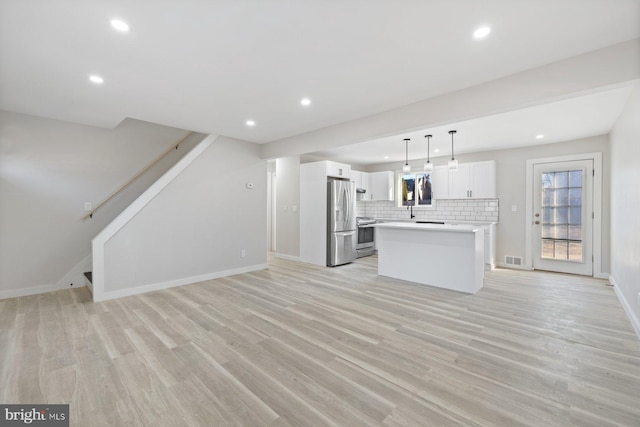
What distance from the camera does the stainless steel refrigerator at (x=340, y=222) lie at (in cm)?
584

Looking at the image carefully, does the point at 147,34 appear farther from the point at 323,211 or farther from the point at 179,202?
the point at 323,211

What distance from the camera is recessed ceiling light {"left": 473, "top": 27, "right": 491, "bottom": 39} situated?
2.04 meters

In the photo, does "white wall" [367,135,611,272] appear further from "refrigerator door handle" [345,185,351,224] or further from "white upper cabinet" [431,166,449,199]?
"refrigerator door handle" [345,185,351,224]

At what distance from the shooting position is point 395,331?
2.78m

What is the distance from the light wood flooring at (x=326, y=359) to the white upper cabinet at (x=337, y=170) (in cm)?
292

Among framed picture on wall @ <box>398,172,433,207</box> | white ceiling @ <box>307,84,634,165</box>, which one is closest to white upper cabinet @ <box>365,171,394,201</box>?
framed picture on wall @ <box>398,172,433,207</box>

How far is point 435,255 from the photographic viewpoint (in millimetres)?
4355

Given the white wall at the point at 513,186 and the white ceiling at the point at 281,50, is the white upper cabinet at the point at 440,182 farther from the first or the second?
the white ceiling at the point at 281,50

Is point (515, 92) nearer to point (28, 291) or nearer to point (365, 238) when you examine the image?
point (365, 238)

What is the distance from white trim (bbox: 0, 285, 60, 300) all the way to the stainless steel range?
5.68m

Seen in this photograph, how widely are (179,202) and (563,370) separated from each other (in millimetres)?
5081

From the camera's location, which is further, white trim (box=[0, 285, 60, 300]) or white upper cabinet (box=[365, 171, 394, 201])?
white upper cabinet (box=[365, 171, 394, 201])

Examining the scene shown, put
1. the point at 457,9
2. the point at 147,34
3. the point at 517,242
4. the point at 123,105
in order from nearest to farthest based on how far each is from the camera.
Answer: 1. the point at 457,9
2. the point at 147,34
3. the point at 123,105
4. the point at 517,242

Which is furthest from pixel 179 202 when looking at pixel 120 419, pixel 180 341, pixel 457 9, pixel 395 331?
pixel 457 9
